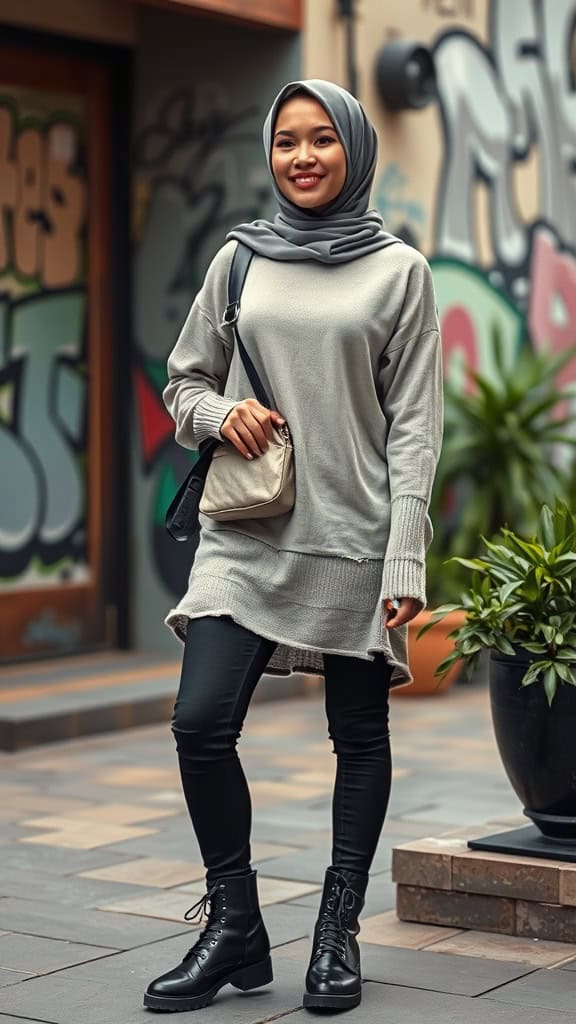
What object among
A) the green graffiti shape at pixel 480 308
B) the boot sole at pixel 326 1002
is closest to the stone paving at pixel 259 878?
the boot sole at pixel 326 1002

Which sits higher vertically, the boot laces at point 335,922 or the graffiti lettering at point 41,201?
the graffiti lettering at point 41,201

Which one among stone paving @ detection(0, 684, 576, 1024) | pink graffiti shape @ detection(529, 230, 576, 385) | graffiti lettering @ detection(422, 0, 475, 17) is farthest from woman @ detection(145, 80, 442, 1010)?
pink graffiti shape @ detection(529, 230, 576, 385)

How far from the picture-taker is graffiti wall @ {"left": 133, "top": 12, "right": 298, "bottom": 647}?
9.02 metres

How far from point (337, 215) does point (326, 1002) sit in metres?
1.63

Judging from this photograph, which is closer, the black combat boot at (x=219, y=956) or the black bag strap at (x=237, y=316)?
the black combat boot at (x=219, y=956)

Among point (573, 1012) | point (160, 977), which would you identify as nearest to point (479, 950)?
point (573, 1012)

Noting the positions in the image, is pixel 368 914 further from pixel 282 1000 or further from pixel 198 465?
pixel 198 465

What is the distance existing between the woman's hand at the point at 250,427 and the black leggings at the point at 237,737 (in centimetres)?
36

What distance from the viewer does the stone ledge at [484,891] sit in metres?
4.35

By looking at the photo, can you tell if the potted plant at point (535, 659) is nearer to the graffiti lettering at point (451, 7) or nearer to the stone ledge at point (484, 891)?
the stone ledge at point (484, 891)

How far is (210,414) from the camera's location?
3898mm

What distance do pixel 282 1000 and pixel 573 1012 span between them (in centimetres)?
60

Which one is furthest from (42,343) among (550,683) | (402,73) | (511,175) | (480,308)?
(550,683)

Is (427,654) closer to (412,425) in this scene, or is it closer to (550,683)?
(550,683)
